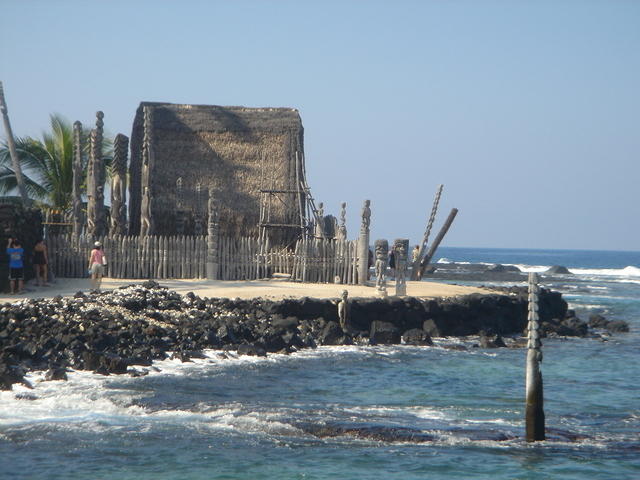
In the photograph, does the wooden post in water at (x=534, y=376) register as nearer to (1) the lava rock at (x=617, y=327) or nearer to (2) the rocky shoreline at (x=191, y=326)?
(2) the rocky shoreline at (x=191, y=326)

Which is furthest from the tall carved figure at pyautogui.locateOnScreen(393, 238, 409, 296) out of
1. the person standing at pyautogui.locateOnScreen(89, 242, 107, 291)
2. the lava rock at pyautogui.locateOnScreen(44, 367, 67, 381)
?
the lava rock at pyautogui.locateOnScreen(44, 367, 67, 381)

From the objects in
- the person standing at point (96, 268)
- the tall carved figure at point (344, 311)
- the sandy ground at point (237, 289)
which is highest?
the person standing at point (96, 268)

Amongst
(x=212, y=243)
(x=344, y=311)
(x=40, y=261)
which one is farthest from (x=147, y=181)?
(x=344, y=311)

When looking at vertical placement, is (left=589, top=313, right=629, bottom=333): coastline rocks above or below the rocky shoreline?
below

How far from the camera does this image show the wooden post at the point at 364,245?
25.2 m

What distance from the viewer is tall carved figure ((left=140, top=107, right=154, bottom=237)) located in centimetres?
2705

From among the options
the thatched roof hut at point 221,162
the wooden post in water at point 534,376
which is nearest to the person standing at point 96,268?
the thatched roof hut at point 221,162

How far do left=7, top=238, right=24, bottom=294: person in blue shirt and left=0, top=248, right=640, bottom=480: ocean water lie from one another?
6134 mm

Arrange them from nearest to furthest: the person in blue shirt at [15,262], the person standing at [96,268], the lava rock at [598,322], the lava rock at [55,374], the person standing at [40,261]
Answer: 1. the lava rock at [55,374]
2. the person in blue shirt at [15,262]
3. the person standing at [96,268]
4. the person standing at [40,261]
5. the lava rock at [598,322]

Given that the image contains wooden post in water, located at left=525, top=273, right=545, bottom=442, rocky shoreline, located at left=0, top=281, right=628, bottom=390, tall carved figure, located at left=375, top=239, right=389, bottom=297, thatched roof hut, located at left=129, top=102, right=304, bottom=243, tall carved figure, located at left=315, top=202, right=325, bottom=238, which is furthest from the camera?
thatched roof hut, located at left=129, top=102, right=304, bottom=243

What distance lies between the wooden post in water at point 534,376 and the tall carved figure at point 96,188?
16.4m

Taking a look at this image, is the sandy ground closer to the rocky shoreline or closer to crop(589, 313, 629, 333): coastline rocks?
the rocky shoreline

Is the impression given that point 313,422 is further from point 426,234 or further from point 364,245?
point 426,234

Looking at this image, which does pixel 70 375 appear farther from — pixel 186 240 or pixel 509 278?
pixel 509 278
